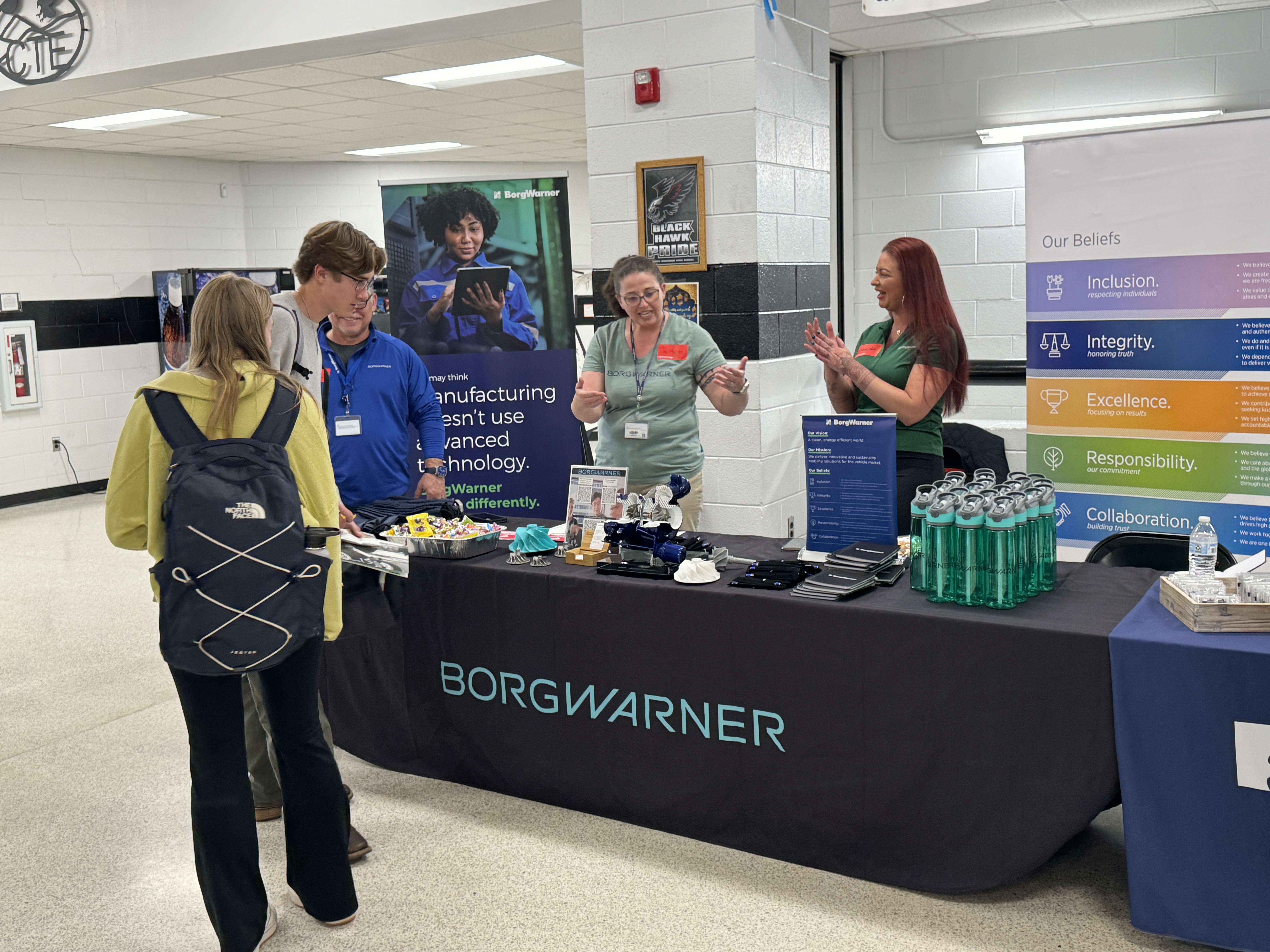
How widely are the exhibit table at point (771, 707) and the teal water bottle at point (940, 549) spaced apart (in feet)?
0.18

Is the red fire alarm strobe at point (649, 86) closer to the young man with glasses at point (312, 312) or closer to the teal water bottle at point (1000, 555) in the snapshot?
the young man with glasses at point (312, 312)

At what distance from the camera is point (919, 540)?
238cm

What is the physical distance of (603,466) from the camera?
318 centimetres

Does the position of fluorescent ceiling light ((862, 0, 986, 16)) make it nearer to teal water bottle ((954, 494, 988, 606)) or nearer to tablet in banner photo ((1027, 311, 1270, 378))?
tablet in banner photo ((1027, 311, 1270, 378))

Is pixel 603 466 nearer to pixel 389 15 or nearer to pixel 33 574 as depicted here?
pixel 389 15

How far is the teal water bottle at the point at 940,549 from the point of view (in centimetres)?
229

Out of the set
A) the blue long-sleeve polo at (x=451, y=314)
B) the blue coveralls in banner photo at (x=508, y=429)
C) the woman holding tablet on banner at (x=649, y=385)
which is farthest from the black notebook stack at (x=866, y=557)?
the blue long-sleeve polo at (x=451, y=314)

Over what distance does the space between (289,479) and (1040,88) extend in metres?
5.22

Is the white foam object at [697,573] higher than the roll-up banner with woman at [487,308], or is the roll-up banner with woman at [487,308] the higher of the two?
the roll-up banner with woman at [487,308]

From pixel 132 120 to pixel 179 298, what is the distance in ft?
6.04

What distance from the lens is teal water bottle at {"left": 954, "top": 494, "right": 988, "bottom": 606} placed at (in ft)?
7.39

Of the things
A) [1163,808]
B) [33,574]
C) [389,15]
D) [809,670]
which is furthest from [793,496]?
[33,574]

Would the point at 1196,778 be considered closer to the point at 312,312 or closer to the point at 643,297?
the point at 643,297

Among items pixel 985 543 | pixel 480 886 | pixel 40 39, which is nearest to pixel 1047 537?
pixel 985 543
